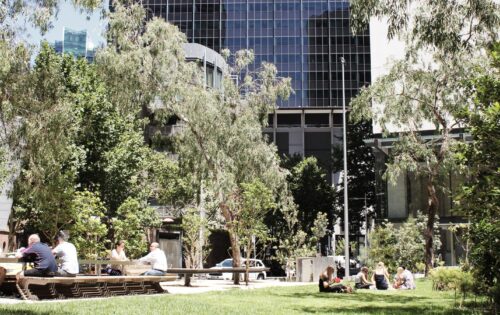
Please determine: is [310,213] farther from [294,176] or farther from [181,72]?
[181,72]

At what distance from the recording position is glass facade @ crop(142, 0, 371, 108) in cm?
7525

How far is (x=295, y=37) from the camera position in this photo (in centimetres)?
7650

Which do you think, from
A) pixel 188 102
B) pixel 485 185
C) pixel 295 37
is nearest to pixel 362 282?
pixel 188 102

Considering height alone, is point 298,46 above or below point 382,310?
above

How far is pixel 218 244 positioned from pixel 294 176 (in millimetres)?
12805

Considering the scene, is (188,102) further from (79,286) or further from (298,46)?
(298,46)

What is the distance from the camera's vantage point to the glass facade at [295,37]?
7525cm

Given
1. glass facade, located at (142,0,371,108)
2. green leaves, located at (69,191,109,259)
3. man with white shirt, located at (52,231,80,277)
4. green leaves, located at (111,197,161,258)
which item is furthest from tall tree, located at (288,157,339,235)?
man with white shirt, located at (52,231,80,277)

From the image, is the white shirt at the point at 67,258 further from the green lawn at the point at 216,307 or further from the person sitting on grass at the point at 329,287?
the person sitting on grass at the point at 329,287

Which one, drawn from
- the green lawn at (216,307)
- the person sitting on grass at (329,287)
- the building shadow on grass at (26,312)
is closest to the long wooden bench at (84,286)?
the green lawn at (216,307)

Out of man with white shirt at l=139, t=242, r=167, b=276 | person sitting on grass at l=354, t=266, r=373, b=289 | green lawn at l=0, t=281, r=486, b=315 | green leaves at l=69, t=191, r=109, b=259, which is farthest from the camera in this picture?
green leaves at l=69, t=191, r=109, b=259

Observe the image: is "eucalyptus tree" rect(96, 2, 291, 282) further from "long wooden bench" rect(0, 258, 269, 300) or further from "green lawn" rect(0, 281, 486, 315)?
"green lawn" rect(0, 281, 486, 315)

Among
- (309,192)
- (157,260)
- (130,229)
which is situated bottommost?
(157,260)

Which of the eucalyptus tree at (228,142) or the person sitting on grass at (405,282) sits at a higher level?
the eucalyptus tree at (228,142)
